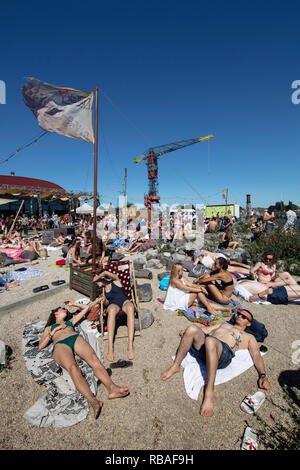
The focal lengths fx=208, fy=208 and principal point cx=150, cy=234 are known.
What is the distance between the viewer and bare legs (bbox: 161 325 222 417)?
88.4 inches

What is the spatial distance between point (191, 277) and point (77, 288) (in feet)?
11.1

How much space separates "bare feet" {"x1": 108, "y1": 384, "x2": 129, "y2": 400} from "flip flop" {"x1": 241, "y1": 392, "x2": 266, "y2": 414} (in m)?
1.29

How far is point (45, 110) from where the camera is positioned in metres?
4.20

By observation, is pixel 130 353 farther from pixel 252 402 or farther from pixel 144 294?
pixel 144 294

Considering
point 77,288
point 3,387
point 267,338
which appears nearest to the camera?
point 3,387

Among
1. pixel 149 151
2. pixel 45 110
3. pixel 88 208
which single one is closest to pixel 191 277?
pixel 45 110

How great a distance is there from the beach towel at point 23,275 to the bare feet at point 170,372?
5375mm

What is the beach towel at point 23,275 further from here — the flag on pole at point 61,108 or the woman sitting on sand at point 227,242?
the woman sitting on sand at point 227,242

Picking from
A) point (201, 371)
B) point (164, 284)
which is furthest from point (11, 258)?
point (201, 371)

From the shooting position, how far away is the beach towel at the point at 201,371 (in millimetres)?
2506

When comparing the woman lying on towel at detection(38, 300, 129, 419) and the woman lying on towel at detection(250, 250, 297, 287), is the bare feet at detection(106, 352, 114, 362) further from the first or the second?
the woman lying on towel at detection(250, 250, 297, 287)

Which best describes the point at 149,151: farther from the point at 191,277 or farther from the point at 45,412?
the point at 45,412

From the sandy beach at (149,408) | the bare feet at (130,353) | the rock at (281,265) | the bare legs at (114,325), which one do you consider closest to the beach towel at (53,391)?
the sandy beach at (149,408)

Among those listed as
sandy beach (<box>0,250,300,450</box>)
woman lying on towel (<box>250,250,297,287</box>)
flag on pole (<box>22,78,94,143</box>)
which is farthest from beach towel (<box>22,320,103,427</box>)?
woman lying on towel (<box>250,250,297,287</box>)
